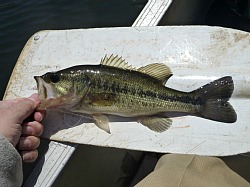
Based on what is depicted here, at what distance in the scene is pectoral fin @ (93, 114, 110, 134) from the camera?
7.28ft

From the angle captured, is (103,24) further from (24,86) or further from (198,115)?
(198,115)

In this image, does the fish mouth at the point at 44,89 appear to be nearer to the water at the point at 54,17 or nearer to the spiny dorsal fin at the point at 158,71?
the spiny dorsal fin at the point at 158,71

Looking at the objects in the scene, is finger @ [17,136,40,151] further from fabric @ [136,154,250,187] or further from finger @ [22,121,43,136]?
fabric @ [136,154,250,187]

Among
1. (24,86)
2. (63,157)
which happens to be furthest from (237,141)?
(24,86)

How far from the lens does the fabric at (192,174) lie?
1.71 metres

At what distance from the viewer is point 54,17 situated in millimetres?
5492

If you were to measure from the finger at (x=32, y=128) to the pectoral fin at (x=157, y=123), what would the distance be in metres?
0.64

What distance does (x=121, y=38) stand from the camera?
270cm

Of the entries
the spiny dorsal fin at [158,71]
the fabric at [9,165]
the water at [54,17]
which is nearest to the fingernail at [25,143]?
the fabric at [9,165]

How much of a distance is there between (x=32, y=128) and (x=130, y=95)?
0.61 metres

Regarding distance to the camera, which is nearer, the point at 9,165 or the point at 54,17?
the point at 9,165

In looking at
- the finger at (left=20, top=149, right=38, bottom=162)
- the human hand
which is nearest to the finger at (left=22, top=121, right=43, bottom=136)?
the human hand

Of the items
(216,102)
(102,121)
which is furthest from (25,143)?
(216,102)

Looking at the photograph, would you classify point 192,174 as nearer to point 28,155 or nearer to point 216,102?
point 216,102
